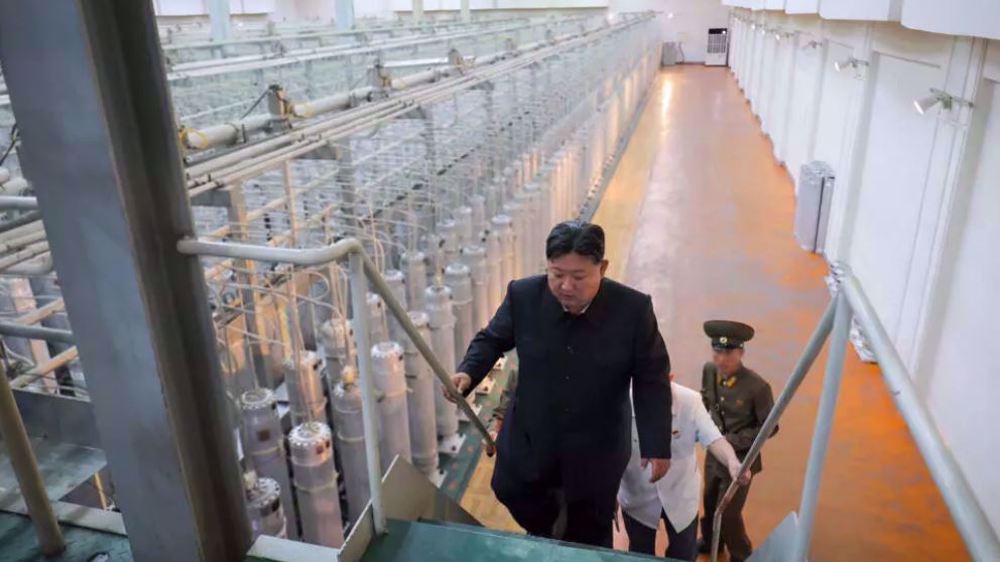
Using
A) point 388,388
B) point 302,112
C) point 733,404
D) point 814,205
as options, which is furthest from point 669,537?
point 814,205

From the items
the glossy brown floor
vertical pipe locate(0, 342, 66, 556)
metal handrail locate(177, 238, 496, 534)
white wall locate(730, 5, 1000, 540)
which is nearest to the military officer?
the glossy brown floor

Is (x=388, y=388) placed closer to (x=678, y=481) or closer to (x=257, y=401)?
(x=257, y=401)

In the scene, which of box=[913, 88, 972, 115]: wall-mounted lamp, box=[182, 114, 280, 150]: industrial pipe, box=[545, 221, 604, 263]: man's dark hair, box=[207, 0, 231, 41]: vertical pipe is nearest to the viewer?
box=[545, 221, 604, 263]: man's dark hair

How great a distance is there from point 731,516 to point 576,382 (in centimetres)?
165

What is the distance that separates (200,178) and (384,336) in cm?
125

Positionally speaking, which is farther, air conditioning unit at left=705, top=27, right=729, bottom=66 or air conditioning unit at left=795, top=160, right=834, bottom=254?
air conditioning unit at left=705, top=27, right=729, bottom=66

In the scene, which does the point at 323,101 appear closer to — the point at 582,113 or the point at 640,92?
the point at 582,113

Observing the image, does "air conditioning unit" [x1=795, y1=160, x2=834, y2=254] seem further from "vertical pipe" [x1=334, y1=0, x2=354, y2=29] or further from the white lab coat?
"vertical pipe" [x1=334, y1=0, x2=354, y2=29]

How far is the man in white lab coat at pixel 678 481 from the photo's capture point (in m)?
2.93

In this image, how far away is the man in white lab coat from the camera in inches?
115

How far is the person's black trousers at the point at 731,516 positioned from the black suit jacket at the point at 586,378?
1.18 m

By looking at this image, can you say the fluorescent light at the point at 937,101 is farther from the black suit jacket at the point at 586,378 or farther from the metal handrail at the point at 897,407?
the metal handrail at the point at 897,407

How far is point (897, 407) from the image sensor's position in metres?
1.11

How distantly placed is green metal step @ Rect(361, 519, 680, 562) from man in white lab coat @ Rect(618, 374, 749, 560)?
3.97 feet
